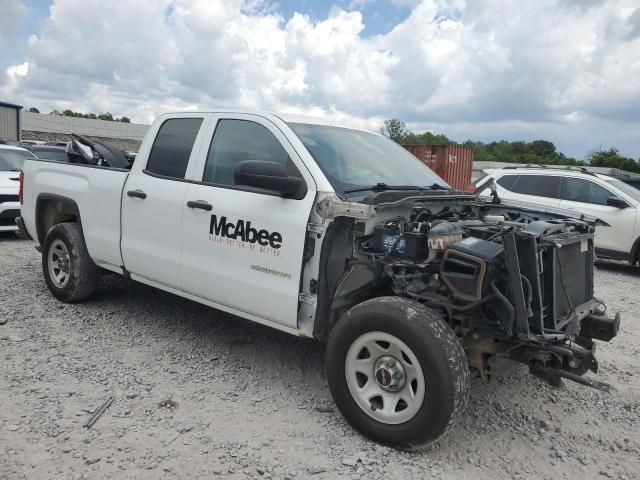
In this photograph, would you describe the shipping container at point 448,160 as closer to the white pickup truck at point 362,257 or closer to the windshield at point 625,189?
the windshield at point 625,189

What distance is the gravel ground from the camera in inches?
118

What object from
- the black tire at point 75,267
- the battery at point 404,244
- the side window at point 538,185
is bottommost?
the black tire at point 75,267

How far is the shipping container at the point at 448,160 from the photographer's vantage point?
1455cm

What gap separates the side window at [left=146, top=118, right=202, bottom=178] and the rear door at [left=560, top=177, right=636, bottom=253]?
711 cm

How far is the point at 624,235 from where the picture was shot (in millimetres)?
9242

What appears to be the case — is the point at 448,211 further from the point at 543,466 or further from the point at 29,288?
the point at 29,288

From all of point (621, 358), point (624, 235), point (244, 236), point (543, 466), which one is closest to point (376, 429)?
point (543, 466)

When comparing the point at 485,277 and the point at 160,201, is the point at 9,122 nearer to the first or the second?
→ the point at 160,201

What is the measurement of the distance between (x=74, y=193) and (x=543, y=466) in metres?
4.57

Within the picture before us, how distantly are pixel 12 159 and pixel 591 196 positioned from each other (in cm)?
1050

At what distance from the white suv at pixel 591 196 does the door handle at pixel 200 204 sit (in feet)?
19.4

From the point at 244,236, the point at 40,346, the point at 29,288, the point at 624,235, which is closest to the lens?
the point at 244,236

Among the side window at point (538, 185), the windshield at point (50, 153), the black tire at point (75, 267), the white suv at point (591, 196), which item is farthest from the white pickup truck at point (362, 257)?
the windshield at point (50, 153)

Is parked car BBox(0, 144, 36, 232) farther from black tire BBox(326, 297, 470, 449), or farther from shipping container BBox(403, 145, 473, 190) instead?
shipping container BBox(403, 145, 473, 190)
